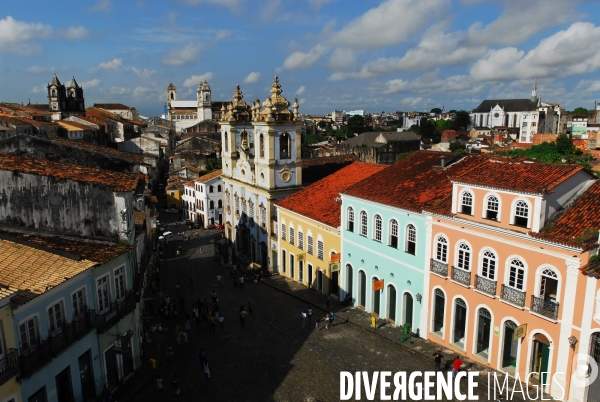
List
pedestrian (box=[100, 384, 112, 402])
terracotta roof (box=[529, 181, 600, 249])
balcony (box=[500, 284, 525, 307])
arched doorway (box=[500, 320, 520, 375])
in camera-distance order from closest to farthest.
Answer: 1. terracotta roof (box=[529, 181, 600, 249])
2. pedestrian (box=[100, 384, 112, 402])
3. balcony (box=[500, 284, 525, 307])
4. arched doorway (box=[500, 320, 520, 375])

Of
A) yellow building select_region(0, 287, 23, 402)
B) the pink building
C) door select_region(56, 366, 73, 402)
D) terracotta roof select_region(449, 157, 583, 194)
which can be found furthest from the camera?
terracotta roof select_region(449, 157, 583, 194)

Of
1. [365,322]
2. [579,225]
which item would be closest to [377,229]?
[365,322]

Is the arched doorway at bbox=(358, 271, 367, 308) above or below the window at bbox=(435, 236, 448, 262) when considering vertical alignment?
below

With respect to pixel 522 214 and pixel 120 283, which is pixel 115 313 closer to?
pixel 120 283

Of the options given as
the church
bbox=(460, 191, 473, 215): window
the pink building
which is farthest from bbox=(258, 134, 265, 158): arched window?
the church

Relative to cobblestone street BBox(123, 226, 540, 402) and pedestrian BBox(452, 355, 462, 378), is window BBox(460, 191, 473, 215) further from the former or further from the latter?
cobblestone street BBox(123, 226, 540, 402)

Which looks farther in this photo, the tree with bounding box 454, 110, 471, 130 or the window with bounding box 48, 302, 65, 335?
the tree with bounding box 454, 110, 471, 130

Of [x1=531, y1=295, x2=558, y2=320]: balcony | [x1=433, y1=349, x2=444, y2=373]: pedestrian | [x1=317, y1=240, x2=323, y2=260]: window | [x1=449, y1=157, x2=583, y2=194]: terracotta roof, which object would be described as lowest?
[x1=433, y1=349, x2=444, y2=373]: pedestrian
